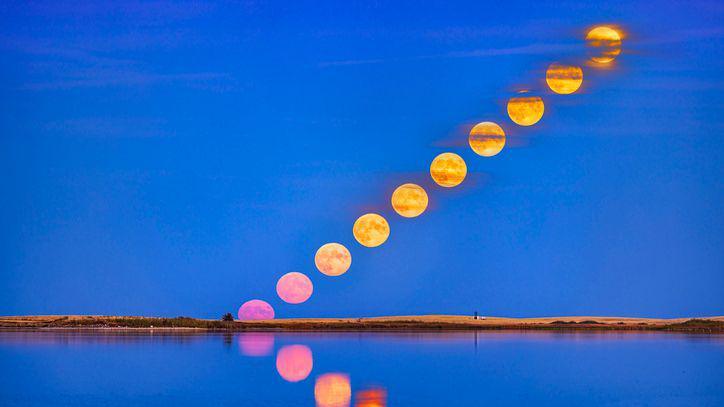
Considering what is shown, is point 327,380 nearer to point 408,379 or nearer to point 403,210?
point 408,379

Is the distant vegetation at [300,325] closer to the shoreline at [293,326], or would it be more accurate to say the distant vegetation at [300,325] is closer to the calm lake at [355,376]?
the shoreline at [293,326]

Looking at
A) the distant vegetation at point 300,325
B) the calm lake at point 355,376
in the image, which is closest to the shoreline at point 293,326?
the distant vegetation at point 300,325

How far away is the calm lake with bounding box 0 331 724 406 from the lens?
105 feet

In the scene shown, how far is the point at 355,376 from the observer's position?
3791 centimetres

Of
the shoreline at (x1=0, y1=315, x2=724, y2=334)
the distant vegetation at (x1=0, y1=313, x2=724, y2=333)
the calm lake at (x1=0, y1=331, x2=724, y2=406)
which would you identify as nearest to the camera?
the calm lake at (x1=0, y1=331, x2=724, y2=406)

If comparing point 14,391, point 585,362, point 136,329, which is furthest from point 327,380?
point 136,329

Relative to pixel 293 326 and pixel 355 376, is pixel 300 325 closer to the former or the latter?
pixel 293 326

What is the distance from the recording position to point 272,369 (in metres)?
42.2

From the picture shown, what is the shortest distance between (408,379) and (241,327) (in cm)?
6653

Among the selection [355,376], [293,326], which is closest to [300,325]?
[293,326]

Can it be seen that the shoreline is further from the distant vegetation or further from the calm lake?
the calm lake

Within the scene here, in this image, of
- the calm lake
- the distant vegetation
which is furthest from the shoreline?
the calm lake

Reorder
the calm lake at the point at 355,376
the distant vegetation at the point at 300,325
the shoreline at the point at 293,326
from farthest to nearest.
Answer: the distant vegetation at the point at 300,325
the shoreline at the point at 293,326
the calm lake at the point at 355,376

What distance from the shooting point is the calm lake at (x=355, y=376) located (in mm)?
31922
